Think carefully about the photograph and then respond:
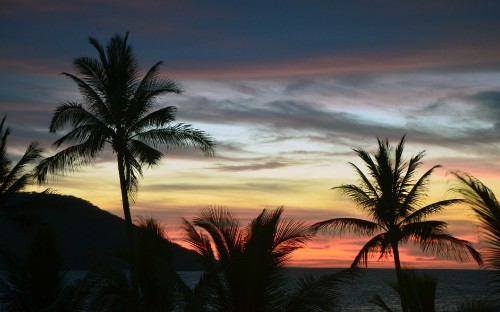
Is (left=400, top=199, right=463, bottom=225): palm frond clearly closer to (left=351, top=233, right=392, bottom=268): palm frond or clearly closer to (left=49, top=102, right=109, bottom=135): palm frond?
(left=351, top=233, right=392, bottom=268): palm frond

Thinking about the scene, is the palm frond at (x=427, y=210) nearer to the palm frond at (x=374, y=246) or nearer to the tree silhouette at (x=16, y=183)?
the palm frond at (x=374, y=246)

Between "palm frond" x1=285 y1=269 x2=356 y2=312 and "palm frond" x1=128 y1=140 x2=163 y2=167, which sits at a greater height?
"palm frond" x1=128 y1=140 x2=163 y2=167

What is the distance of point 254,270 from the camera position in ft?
44.8

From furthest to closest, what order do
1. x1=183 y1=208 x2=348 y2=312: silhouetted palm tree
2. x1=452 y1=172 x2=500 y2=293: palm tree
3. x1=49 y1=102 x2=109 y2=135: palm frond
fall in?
x1=49 y1=102 x2=109 y2=135: palm frond, x1=183 y1=208 x2=348 y2=312: silhouetted palm tree, x1=452 y1=172 x2=500 y2=293: palm tree

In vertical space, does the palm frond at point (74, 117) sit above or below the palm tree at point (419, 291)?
above

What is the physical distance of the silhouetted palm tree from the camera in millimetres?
13594

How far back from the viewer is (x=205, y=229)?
552 inches

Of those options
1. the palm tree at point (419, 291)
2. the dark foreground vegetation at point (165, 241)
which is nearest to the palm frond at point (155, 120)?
the dark foreground vegetation at point (165, 241)

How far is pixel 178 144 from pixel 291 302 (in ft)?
34.7

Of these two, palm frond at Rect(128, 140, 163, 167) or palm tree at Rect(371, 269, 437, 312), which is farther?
palm frond at Rect(128, 140, 163, 167)

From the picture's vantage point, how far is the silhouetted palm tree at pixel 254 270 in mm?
13594

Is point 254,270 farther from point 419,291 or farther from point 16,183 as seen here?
point 16,183

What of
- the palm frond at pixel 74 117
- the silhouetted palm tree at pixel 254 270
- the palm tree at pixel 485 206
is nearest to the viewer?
Answer: the palm tree at pixel 485 206

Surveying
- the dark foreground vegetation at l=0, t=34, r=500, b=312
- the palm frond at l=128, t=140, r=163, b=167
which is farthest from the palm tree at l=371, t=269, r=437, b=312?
the palm frond at l=128, t=140, r=163, b=167
